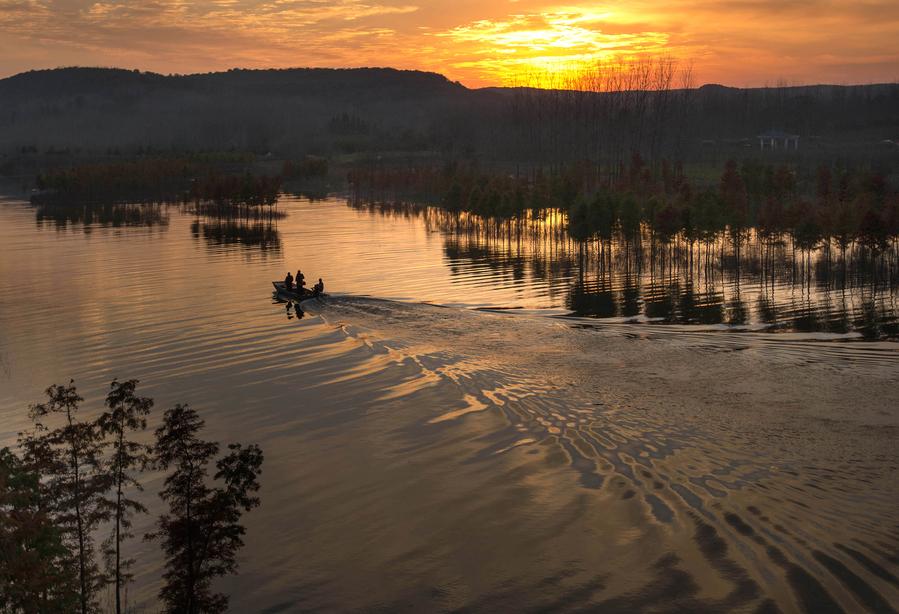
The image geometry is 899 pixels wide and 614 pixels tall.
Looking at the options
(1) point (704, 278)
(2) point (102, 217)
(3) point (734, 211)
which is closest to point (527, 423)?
(1) point (704, 278)

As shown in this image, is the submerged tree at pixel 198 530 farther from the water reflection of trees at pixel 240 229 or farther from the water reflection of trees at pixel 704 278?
the water reflection of trees at pixel 240 229

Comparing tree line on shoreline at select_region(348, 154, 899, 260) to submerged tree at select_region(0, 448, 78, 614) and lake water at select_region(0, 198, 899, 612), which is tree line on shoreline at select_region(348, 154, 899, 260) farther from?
submerged tree at select_region(0, 448, 78, 614)

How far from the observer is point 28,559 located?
23.9m

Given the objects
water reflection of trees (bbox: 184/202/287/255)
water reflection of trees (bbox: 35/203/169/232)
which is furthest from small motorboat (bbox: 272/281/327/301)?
water reflection of trees (bbox: 35/203/169/232)

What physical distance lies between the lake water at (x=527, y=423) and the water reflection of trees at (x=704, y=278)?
698mm

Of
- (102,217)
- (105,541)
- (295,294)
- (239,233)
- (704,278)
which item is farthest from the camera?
(102,217)

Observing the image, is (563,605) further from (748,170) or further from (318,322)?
(748,170)

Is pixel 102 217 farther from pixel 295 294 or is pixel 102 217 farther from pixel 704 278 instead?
pixel 704 278

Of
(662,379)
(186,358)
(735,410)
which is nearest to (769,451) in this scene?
(735,410)

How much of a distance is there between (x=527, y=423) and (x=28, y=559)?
2594 centimetres

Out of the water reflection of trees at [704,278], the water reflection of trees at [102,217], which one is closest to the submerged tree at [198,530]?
the water reflection of trees at [704,278]

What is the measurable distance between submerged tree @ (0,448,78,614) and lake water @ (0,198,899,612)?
12.5 ft

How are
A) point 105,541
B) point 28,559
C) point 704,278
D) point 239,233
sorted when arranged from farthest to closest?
point 239,233, point 704,278, point 105,541, point 28,559

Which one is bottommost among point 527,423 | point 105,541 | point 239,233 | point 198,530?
point 105,541
